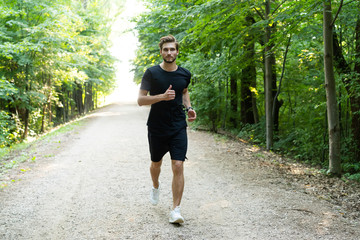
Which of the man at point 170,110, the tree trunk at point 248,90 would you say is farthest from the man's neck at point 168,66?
the tree trunk at point 248,90

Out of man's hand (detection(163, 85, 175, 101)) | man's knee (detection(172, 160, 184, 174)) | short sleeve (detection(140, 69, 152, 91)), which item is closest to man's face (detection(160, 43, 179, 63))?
short sleeve (detection(140, 69, 152, 91))

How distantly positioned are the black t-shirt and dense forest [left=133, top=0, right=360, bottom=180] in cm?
318

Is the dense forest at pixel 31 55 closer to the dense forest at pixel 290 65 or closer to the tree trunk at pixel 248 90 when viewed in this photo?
the dense forest at pixel 290 65

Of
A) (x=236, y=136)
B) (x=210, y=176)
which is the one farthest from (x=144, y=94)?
(x=236, y=136)

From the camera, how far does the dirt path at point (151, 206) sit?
11.9 ft

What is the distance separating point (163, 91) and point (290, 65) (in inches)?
351

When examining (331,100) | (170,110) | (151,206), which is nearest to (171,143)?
(170,110)

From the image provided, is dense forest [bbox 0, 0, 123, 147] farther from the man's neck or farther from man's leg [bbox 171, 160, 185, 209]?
man's leg [bbox 171, 160, 185, 209]

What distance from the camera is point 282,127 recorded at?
1355 cm

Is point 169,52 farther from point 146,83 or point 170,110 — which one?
point 170,110

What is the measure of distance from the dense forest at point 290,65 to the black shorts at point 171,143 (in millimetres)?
3548

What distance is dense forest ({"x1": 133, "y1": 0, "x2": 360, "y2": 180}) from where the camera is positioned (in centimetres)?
637

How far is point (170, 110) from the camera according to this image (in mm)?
3812

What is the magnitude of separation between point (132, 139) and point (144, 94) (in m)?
7.70
